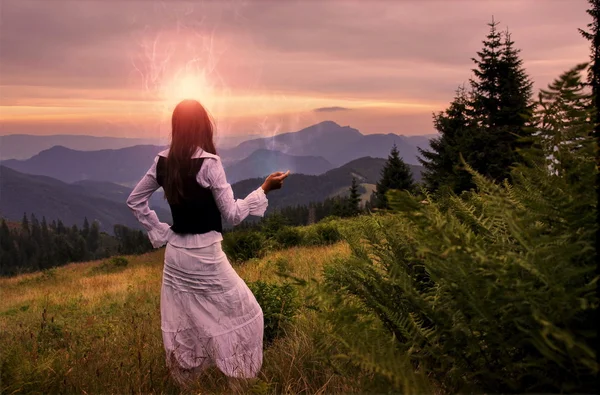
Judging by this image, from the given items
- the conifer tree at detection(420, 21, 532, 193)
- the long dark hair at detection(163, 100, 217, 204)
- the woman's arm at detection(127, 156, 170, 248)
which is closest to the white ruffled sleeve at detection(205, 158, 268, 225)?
the long dark hair at detection(163, 100, 217, 204)

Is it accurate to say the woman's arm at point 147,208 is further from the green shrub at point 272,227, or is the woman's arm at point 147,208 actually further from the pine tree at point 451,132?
the pine tree at point 451,132

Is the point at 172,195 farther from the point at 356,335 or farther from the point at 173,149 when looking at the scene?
the point at 356,335

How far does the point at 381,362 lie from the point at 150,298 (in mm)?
11464

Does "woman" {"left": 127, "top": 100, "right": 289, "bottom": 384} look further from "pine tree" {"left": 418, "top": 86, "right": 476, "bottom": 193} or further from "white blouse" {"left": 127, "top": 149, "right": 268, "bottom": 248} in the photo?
"pine tree" {"left": 418, "top": 86, "right": 476, "bottom": 193}

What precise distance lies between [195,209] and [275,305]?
197 cm

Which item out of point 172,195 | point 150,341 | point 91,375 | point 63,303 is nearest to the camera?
point 91,375

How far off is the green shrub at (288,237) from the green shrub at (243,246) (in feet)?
8.04

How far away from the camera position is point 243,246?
1638 cm

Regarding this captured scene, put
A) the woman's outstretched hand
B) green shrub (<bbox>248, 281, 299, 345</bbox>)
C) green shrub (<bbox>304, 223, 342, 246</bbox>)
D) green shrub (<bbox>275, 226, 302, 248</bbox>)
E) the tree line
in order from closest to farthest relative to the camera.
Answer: the woman's outstretched hand < green shrub (<bbox>248, 281, 299, 345</bbox>) < green shrub (<bbox>304, 223, 342, 246</bbox>) < green shrub (<bbox>275, 226, 302, 248</bbox>) < the tree line

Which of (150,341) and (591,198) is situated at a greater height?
(591,198)

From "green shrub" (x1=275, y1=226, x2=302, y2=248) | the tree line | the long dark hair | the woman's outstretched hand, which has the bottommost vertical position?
the tree line

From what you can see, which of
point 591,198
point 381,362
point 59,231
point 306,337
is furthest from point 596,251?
point 59,231

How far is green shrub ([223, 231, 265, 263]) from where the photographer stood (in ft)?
52.5

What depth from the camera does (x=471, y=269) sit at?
1622mm
